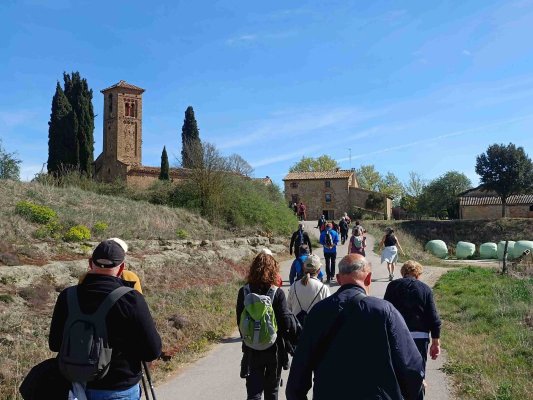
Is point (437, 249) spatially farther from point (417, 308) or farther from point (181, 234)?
point (417, 308)

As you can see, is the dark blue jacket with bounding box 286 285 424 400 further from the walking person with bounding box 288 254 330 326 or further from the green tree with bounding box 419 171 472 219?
the green tree with bounding box 419 171 472 219

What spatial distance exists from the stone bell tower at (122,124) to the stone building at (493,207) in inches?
1603

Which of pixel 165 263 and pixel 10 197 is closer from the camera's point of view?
pixel 165 263

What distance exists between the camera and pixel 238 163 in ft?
120

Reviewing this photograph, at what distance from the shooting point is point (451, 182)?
7850 centimetres

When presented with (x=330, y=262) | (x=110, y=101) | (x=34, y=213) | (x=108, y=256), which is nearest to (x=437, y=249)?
(x=330, y=262)

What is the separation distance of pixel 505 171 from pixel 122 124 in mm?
46629

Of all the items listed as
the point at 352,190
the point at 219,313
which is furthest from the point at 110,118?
the point at 219,313

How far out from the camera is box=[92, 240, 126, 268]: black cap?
3645 millimetres

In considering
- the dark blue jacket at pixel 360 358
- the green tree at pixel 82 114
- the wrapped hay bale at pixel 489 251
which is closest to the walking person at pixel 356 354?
the dark blue jacket at pixel 360 358

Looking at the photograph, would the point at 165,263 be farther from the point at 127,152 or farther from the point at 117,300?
the point at 127,152

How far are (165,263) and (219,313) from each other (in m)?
4.47

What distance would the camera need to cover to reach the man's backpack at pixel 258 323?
491 centimetres

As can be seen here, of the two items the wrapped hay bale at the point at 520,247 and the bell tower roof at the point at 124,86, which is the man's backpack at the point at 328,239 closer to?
the wrapped hay bale at the point at 520,247
